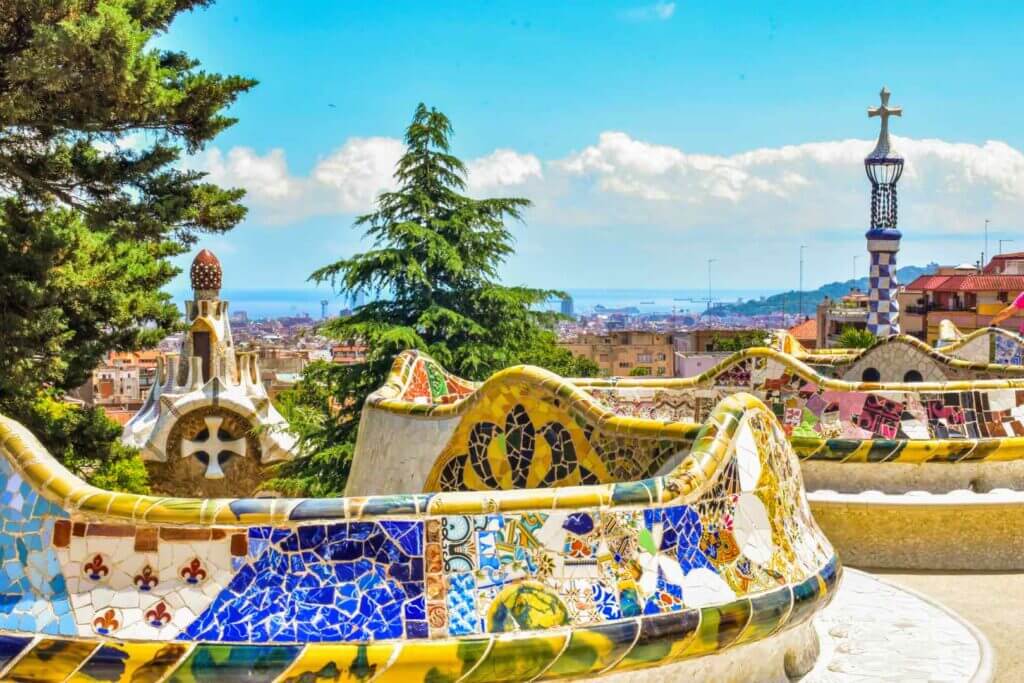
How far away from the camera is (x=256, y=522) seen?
4363 millimetres

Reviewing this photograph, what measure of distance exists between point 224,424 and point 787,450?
74.3 feet

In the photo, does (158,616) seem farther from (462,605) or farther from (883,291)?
(883,291)

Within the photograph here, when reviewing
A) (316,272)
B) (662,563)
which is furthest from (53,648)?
(316,272)

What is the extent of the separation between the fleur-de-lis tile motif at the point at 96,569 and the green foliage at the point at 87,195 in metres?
5.85

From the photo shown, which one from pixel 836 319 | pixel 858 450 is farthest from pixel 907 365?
pixel 836 319

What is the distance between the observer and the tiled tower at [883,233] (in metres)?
21.9

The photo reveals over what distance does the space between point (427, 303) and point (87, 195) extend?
6568 mm

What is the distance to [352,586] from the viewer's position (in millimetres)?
4371

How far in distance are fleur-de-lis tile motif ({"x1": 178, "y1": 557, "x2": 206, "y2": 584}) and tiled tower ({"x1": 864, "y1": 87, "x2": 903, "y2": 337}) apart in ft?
62.5

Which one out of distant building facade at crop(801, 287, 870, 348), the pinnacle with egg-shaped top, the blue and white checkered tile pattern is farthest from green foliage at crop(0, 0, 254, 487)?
distant building facade at crop(801, 287, 870, 348)

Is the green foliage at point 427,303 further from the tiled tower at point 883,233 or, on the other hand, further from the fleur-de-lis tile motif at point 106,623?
the fleur-de-lis tile motif at point 106,623

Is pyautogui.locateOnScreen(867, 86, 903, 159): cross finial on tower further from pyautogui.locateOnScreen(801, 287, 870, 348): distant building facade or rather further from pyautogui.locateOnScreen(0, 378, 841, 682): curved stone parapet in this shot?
pyautogui.locateOnScreen(801, 287, 870, 348): distant building facade

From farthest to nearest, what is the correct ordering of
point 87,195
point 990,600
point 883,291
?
1. point 883,291
2. point 87,195
3. point 990,600

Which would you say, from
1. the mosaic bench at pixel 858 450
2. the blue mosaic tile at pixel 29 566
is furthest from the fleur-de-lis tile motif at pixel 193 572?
the mosaic bench at pixel 858 450
